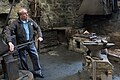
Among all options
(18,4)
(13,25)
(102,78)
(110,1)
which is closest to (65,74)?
(102,78)

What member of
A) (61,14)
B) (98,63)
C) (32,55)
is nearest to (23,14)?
(32,55)

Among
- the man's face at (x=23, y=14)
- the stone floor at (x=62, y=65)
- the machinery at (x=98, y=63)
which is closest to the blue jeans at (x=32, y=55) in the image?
the stone floor at (x=62, y=65)

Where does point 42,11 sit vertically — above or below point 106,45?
above

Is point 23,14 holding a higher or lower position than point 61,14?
higher

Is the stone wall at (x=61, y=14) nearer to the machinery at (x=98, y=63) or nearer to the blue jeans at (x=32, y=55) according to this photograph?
the blue jeans at (x=32, y=55)

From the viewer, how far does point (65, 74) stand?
495 centimetres

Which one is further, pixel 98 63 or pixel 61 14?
pixel 61 14

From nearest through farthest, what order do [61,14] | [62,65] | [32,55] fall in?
[32,55] < [62,65] < [61,14]

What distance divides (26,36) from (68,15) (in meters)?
3.83

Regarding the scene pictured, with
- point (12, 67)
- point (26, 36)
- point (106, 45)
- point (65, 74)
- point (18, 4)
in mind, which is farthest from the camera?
point (18, 4)

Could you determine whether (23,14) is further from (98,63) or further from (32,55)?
(98,63)

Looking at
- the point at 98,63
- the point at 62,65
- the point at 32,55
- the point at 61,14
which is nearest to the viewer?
→ the point at 98,63

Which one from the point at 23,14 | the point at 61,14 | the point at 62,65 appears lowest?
the point at 62,65

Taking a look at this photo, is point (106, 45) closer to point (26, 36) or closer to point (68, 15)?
point (26, 36)
